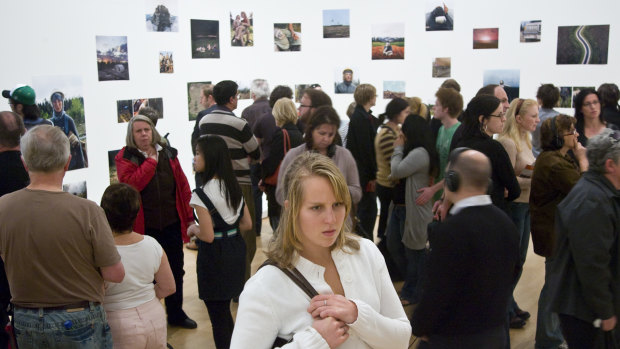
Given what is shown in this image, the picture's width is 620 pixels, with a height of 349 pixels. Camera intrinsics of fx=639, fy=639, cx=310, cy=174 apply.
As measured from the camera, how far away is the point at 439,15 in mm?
8602

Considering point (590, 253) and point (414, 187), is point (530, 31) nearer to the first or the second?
point (414, 187)

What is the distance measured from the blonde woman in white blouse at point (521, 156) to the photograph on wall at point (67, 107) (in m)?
3.86

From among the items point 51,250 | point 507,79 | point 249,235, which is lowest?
point 249,235

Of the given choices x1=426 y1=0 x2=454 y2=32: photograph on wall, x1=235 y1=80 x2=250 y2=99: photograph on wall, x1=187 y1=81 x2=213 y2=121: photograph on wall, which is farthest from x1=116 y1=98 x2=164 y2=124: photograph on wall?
x1=426 y1=0 x2=454 y2=32: photograph on wall

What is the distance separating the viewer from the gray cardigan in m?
5.61

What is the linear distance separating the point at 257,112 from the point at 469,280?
4.72 meters

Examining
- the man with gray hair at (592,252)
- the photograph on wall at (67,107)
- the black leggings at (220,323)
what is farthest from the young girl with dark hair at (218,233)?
the man with gray hair at (592,252)

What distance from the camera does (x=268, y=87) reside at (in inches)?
345

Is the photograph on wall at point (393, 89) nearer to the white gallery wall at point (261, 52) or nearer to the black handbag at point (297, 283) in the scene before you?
the white gallery wall at point (261, 52)

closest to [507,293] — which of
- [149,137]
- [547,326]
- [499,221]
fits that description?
[499,221]

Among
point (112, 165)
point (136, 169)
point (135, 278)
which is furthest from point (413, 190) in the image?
point (112, 165)

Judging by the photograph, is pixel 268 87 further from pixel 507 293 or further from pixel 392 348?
pixel 392 348

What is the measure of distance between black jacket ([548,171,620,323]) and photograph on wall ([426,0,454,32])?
5.28 m

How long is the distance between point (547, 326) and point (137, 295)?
3.00 m
